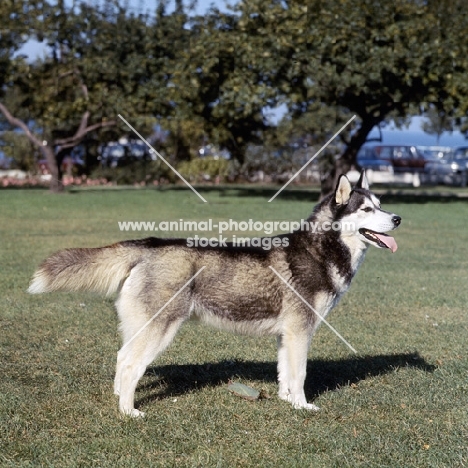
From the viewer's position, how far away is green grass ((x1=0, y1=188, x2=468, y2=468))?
203 inches

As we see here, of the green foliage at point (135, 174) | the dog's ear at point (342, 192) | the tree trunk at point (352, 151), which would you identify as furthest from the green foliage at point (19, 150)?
the dog's ear at point (342, 192)

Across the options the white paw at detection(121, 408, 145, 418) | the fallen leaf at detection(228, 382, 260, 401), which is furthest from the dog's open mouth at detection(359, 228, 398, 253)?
the white paw at detection(121, 408, 145, 418)

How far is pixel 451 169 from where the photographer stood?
44.8 meters

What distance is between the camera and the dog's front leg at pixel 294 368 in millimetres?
6205

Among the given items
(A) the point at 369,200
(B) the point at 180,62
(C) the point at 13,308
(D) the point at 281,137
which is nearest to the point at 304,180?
(D) the point at 281,137

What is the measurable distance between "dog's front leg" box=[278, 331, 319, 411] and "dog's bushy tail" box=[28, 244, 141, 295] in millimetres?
1422

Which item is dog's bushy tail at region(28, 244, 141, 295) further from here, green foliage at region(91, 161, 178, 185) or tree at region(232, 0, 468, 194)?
green foliage at region(91, 161, 178, 185)

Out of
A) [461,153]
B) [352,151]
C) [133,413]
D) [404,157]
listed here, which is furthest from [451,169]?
[133,413]

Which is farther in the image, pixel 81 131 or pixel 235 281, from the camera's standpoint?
pixel 81 131

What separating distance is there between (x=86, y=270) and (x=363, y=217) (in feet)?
7.45

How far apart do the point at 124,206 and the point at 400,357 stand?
19.4m

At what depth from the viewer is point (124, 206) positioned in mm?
26375

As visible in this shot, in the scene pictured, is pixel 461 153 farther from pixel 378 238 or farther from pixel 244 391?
pixel 244 391

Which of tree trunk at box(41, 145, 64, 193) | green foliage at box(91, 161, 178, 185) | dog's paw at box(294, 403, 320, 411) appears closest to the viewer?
dog's paw at box(294, 403, 320, 411)
